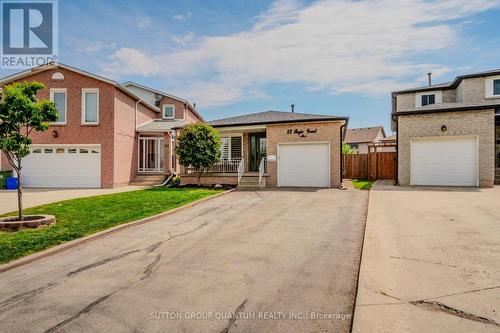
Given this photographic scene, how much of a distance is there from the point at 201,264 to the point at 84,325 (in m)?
1.99

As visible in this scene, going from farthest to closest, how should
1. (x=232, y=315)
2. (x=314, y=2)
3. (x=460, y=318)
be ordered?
(x=314, y=2) < (x=232, y=315) < (x=460, y=318)

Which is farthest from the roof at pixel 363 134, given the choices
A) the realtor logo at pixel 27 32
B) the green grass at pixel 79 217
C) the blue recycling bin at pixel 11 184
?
the blue recycling bin at pixel 11 184

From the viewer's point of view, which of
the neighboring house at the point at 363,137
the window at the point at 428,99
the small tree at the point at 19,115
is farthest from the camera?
the neighboring house at the point at 363,137

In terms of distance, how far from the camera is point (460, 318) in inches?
118

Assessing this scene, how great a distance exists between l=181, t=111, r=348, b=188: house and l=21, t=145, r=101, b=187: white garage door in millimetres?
5282

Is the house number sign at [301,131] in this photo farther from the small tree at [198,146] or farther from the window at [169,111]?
the window at [169,111]

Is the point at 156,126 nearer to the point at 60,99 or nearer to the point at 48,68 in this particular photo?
the point at 60,99

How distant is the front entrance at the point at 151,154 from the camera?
69.5ft

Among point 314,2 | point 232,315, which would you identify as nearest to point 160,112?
point 314,2

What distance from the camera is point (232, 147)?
1934cm

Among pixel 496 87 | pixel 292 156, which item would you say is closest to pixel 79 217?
pixel 292 156

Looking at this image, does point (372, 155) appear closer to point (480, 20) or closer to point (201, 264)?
point (480, 20)

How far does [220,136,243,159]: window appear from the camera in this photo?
1922 centimetres

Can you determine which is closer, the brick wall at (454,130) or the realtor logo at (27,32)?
the realtor logo at (27,32)
